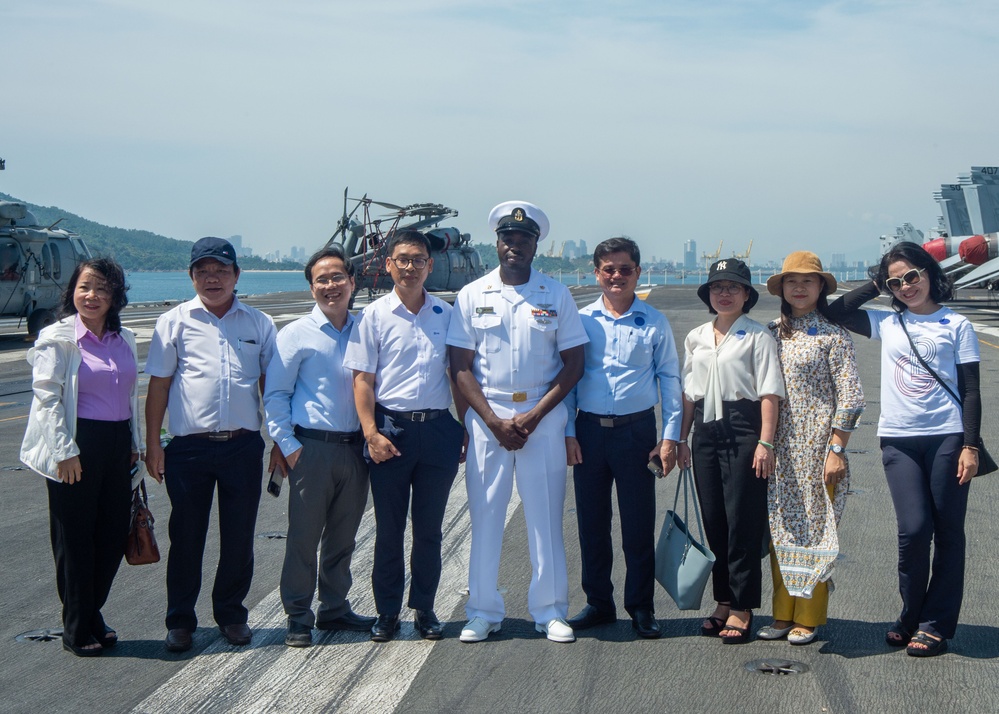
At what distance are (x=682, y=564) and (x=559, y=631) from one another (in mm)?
662

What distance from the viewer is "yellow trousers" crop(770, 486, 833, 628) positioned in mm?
4383

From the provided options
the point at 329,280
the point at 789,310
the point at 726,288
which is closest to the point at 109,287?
the point at 329,280

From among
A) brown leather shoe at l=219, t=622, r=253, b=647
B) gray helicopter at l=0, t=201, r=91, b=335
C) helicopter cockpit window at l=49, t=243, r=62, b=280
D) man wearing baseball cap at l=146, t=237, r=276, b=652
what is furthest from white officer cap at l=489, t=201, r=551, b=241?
helicopter cockpit window at l=49, t=243, r=62, b=280

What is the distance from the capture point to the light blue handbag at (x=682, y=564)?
439 cm

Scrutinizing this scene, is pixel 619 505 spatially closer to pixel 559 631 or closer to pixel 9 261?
pixel 559 631

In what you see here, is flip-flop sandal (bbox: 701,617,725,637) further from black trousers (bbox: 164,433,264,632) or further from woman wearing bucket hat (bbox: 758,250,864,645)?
black trousers (bbox: 164,433,264,632)

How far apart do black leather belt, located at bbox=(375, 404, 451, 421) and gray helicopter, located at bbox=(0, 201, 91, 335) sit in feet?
63.4

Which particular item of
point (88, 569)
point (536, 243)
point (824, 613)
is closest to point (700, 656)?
point (824, 613)

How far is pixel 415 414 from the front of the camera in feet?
14.8

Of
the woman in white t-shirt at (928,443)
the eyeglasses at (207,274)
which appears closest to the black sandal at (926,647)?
the woman in white t-shirt at (928,443)

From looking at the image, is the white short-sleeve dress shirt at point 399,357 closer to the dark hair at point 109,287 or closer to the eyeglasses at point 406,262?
the eyeglasses at point 406,262

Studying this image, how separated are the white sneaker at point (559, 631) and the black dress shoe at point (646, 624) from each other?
316 mm

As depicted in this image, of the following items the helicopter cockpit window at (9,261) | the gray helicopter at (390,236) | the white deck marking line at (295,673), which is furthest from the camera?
the gray helicopter at (390,236)

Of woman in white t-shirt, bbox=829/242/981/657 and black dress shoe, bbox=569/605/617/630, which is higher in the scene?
woman in white t-shirt, bbox=829/242/981/657
